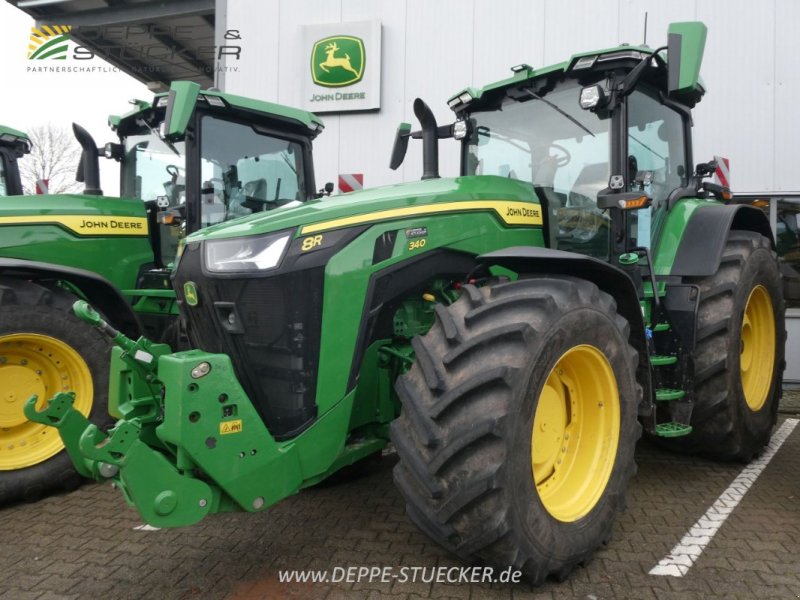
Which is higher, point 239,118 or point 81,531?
point 239,118

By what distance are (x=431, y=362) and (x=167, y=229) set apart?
346 centimetres

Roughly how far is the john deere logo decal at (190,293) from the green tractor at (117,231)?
5.75 ft

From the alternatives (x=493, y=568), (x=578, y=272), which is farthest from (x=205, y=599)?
(x=578, y=272)

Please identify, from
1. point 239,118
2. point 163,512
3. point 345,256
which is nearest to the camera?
point 163,512

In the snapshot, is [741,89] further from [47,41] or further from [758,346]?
[47,41]

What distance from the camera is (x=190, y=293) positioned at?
108 inches

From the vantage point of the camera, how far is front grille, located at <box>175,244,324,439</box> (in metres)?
2.56

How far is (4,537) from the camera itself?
3.32 meters

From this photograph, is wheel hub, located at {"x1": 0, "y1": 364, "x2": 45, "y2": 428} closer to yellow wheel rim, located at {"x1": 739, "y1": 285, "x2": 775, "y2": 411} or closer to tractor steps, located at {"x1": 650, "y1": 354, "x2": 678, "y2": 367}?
tractor steps, located at {"x1": 650, "y1": 354, "x2": 678, "y2": 367}

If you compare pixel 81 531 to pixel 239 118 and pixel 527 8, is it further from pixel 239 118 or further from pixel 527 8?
pixel 527 8

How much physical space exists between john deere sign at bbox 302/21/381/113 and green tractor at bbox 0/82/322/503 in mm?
2398

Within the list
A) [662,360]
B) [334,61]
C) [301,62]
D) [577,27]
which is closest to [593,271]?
[662,360]

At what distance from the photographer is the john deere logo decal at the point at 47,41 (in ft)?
38.2

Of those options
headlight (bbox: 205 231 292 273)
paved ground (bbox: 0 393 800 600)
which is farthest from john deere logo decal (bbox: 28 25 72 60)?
headlight (bbox: 205 231 292 273)
